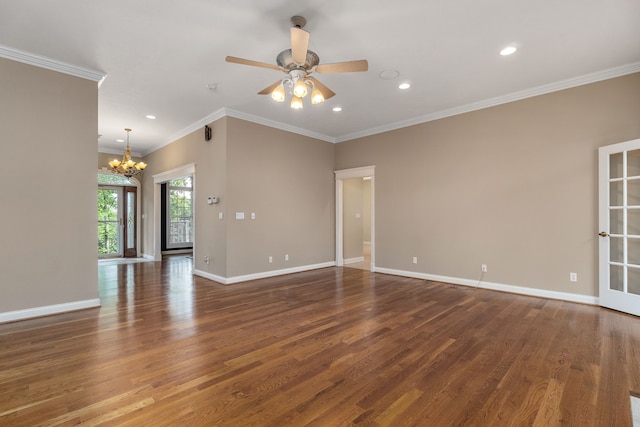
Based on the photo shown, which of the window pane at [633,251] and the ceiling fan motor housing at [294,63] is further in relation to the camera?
the window pane at [633,251]

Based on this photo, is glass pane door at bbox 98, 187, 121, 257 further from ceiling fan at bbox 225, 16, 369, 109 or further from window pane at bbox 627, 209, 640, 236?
window pane at bbox 627, 209, 640, 236

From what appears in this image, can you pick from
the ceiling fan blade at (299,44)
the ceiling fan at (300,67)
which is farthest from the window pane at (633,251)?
the ceiling fan blade at (299,44)

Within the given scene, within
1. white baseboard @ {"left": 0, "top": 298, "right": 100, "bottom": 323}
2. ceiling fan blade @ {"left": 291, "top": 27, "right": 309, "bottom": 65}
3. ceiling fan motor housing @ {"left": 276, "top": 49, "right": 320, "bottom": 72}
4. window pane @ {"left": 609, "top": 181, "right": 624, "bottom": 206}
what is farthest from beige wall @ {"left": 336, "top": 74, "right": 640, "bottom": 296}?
white baseboard @ {"left": 0, "top": 298, "right": 100, "bottom": 323}

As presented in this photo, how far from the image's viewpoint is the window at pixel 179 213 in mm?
9820

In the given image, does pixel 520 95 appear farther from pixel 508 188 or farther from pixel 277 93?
pixel 277 93

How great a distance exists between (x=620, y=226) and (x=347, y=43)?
13.2 feet

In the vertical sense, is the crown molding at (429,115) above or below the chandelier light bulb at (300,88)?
above

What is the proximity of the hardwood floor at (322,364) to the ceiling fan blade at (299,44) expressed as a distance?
2.63m

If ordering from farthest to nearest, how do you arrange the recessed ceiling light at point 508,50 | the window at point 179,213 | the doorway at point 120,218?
1. the window at point 179,213
2. the doorway at point 120,218
3. the recessed ceiling light at point 508,50

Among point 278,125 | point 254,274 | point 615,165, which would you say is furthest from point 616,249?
point 278,125

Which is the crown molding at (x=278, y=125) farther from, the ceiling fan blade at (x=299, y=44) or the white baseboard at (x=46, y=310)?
the white baseboard at (x=46, y=310)

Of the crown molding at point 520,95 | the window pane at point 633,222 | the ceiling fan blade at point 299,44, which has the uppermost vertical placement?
Result: the crown molding at point 520,95

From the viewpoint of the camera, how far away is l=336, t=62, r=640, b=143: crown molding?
377cm

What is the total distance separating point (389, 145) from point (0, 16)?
18.2 ft
